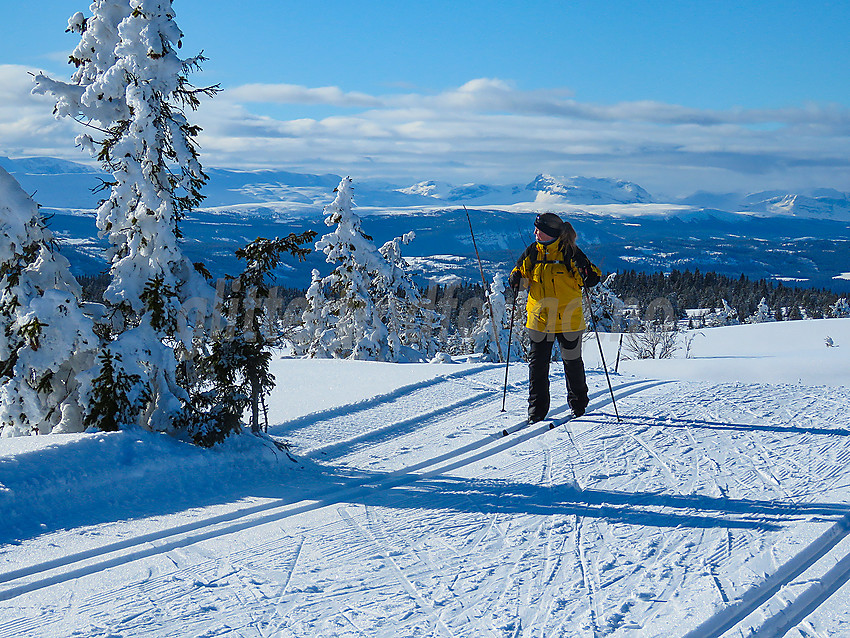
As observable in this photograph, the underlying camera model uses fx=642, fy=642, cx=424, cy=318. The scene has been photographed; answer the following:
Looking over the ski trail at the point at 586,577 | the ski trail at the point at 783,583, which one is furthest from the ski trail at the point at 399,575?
the ski trail at the point at 783,583

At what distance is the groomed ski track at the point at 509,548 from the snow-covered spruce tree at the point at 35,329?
2.35 m

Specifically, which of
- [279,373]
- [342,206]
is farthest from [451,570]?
[342,206]

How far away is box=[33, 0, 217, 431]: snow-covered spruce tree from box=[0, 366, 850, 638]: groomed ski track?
1698 mm

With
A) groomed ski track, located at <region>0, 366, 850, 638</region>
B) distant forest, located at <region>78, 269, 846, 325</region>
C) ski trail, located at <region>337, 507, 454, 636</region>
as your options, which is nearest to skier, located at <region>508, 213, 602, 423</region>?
groomed ski track, located at <region>0, 366, 850, 638</region>

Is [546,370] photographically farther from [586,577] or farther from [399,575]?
[399,575]

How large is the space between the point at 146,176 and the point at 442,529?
4395 millimetres

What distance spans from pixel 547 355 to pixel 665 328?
27.5 metres

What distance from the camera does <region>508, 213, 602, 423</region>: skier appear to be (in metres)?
6.94

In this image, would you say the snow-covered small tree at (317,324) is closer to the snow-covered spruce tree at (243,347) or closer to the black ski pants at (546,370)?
the black ski pants at (546,370)

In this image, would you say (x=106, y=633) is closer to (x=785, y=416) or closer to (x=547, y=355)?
(x=547, y=355)

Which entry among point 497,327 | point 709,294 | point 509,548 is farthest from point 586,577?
point 709,294

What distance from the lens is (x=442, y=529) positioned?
4.25 m

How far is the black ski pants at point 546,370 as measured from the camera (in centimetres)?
710

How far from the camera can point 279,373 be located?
1103 centimetres
